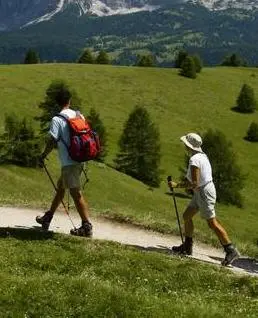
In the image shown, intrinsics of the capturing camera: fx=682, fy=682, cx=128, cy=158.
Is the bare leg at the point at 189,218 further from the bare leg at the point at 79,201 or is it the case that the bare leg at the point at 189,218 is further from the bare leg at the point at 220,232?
the bare leg at the point at 79,201

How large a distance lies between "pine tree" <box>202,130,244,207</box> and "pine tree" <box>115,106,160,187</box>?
6.41m

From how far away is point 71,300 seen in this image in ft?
40.7

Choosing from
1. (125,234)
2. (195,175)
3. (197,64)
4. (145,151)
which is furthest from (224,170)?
(195,175)

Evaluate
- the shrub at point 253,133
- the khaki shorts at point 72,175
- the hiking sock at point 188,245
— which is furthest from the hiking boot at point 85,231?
the shrub at point 253,133

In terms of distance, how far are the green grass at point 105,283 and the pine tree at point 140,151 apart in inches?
2070

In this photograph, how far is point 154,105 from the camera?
98.6 m

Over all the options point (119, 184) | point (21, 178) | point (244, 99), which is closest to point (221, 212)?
point (119, 184)

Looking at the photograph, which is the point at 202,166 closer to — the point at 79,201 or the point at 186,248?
the point at 186,248

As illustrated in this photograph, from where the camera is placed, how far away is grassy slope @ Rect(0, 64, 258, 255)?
5681 centimetres

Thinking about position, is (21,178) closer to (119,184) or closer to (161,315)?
(119,184)

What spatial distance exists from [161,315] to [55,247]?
444 centimetres

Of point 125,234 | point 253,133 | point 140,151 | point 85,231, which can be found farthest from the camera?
point 253,133

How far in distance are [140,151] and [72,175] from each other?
56.4 meters

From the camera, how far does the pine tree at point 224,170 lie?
70438 mm
